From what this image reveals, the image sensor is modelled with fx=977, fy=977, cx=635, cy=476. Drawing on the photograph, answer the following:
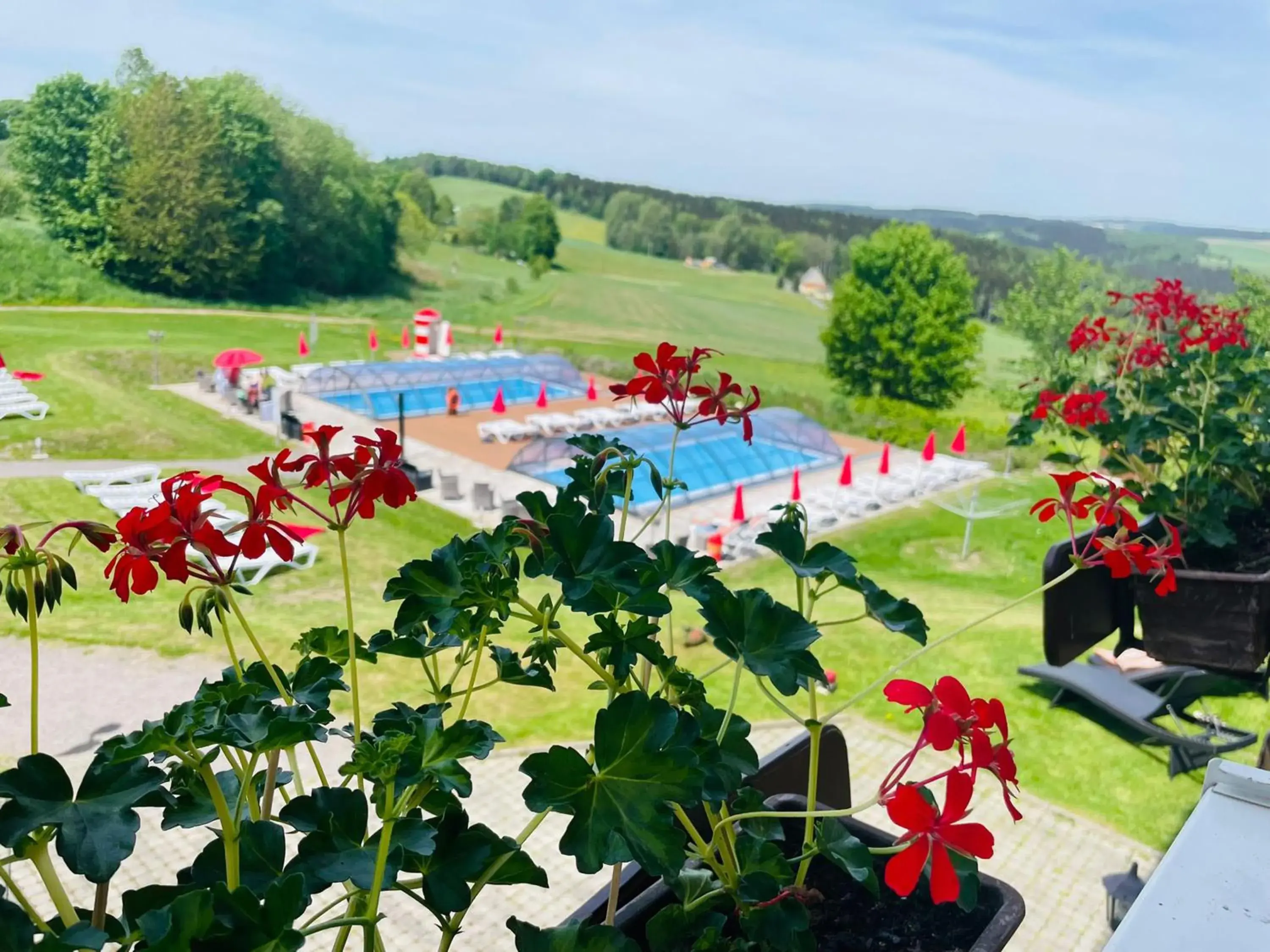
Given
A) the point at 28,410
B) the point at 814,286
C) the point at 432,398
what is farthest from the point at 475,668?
the point at 814,286

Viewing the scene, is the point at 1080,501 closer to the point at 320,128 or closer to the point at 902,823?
the point at 902,823

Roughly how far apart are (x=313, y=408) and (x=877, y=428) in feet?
19.7

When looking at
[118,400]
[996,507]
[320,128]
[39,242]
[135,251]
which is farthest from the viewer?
[320,128]

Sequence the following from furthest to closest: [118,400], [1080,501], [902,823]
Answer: [118,400] < [1080,501] < [902,823]

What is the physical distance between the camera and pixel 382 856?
1.16ft

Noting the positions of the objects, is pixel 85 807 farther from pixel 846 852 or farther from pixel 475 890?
pixel 846 852

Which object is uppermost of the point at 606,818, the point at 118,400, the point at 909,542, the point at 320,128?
the point at 320,128

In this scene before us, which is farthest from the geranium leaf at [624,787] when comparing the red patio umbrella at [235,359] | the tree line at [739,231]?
the tree line at [739,231]

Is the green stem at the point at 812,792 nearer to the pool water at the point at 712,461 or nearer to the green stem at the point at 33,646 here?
the green stem at the point at 33,646

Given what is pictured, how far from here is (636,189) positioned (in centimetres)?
1739

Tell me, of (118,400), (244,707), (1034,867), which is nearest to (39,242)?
(118,400)

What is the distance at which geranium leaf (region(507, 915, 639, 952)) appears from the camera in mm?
379

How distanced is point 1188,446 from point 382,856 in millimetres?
1194

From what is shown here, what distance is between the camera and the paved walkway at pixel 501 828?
1884 millimetres
